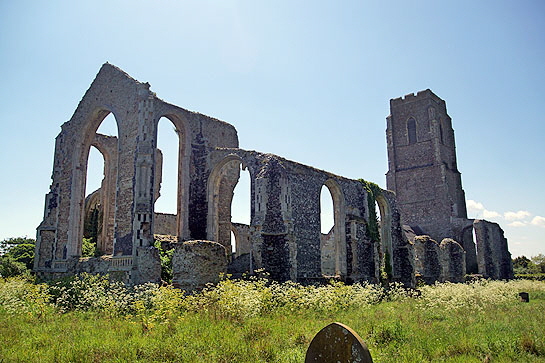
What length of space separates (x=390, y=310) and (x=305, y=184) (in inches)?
292

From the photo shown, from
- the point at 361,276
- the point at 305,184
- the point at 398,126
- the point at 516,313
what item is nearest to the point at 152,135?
the point at 305,184

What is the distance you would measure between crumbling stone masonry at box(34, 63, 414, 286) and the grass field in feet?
11.8

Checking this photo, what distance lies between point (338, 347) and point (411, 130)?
38292 millimetres

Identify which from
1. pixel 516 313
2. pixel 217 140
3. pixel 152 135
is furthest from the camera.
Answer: pixel 217 140

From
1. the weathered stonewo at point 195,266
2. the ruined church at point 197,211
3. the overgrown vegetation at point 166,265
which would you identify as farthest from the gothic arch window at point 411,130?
the weathered stonewo at point 195,266

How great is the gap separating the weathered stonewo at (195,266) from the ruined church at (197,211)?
29mm

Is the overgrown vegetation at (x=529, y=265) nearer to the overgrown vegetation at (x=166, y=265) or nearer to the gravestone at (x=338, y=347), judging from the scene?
the overgrown vegetation at (x=166, y=265)

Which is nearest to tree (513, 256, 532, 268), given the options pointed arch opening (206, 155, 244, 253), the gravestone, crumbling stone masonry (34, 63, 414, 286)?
crumbling stone masonry (34, 63, 414, 286)

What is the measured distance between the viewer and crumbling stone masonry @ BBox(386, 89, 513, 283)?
3466 centimetres

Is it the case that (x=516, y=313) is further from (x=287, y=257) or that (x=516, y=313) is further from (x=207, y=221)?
(x=207, y=221)

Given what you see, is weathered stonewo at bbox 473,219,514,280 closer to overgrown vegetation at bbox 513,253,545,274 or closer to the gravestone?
overgrown vegetation at bbox 513,253,545,274

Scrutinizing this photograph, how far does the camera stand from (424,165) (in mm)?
39125

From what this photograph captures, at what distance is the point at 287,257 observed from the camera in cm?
1620

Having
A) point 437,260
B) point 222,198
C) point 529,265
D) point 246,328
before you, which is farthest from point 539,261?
point 246,328
